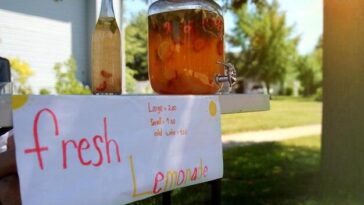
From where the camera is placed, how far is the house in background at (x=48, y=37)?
7.37m

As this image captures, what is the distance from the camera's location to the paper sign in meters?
0.64

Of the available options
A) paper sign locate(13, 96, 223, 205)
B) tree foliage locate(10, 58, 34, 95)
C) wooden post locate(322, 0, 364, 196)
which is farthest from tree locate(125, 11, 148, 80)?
paper sign locate(13, 96, 223, 205)

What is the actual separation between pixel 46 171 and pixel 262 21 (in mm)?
23148

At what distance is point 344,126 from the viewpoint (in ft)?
10.3

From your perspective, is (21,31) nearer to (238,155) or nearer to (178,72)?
(238,155)

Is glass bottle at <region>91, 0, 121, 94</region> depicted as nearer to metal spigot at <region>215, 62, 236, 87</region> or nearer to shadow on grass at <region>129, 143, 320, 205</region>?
metal spigot at <region>215, 62, 236, 87</region>

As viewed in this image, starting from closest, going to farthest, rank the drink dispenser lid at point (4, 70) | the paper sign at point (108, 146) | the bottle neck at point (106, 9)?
the paper sign at point (108, 146)
the bottle neck at point (106, 9)
the drink dispenser lid at point (4, 70)

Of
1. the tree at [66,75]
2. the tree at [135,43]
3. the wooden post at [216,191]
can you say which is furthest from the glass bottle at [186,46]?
the tree at [135,43]

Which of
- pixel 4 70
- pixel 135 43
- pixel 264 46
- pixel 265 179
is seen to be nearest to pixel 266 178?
pixel 265 179

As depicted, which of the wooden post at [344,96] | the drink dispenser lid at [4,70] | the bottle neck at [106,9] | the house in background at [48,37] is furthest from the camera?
the house in background at [48,37]

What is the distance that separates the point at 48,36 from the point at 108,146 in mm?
8215

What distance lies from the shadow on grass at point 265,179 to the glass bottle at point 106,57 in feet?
6.80

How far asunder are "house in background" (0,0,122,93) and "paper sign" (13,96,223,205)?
21.0 ft

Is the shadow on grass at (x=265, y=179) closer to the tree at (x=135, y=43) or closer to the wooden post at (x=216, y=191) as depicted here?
the wooden post at (x=216, y=191)
